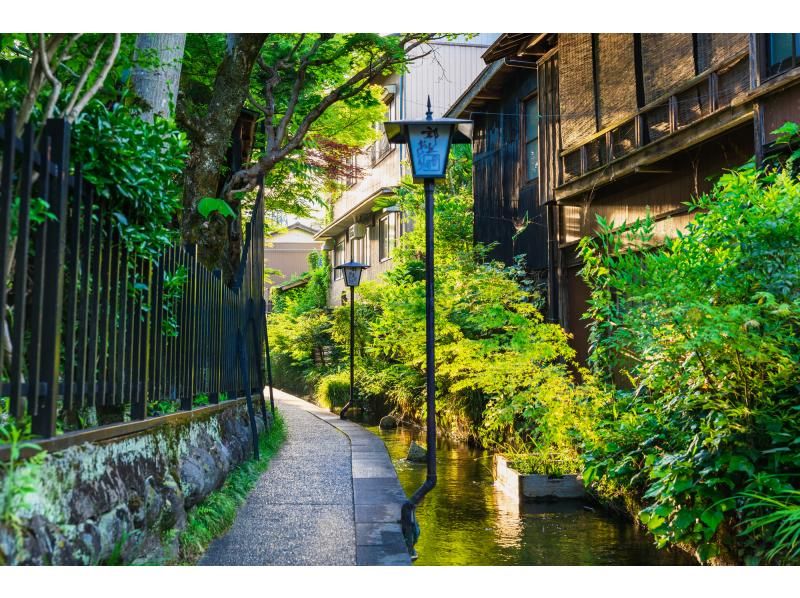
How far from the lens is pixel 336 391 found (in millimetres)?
20094

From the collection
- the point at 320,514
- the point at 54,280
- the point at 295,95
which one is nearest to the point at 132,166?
the point at 54,280

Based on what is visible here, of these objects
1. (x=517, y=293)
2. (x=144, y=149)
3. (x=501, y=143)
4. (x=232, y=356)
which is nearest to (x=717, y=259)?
(x=144, y=149)

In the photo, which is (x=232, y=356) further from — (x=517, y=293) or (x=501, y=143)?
(x=501, y=143)

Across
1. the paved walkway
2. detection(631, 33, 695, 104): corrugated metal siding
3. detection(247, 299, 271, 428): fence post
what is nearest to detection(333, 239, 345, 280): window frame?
detection(247, 299, 271, 428): fence post

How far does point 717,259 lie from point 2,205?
Answer: 4757 millimetres

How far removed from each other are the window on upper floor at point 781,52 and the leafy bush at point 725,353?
2.64 meters

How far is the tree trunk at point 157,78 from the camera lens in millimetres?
7090

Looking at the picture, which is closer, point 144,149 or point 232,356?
point 144,149

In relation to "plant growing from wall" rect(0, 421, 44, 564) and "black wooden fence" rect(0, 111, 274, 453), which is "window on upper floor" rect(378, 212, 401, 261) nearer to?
"black wooden fence" rect(0, 111, 274, 453)

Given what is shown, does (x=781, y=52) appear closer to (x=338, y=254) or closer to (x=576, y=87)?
(x=576, y=87)

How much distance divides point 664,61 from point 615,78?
129 cm

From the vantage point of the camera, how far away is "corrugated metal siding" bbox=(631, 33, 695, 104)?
1048 cm

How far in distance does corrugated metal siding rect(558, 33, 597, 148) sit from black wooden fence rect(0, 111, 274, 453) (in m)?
8.34

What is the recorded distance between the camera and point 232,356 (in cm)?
977
